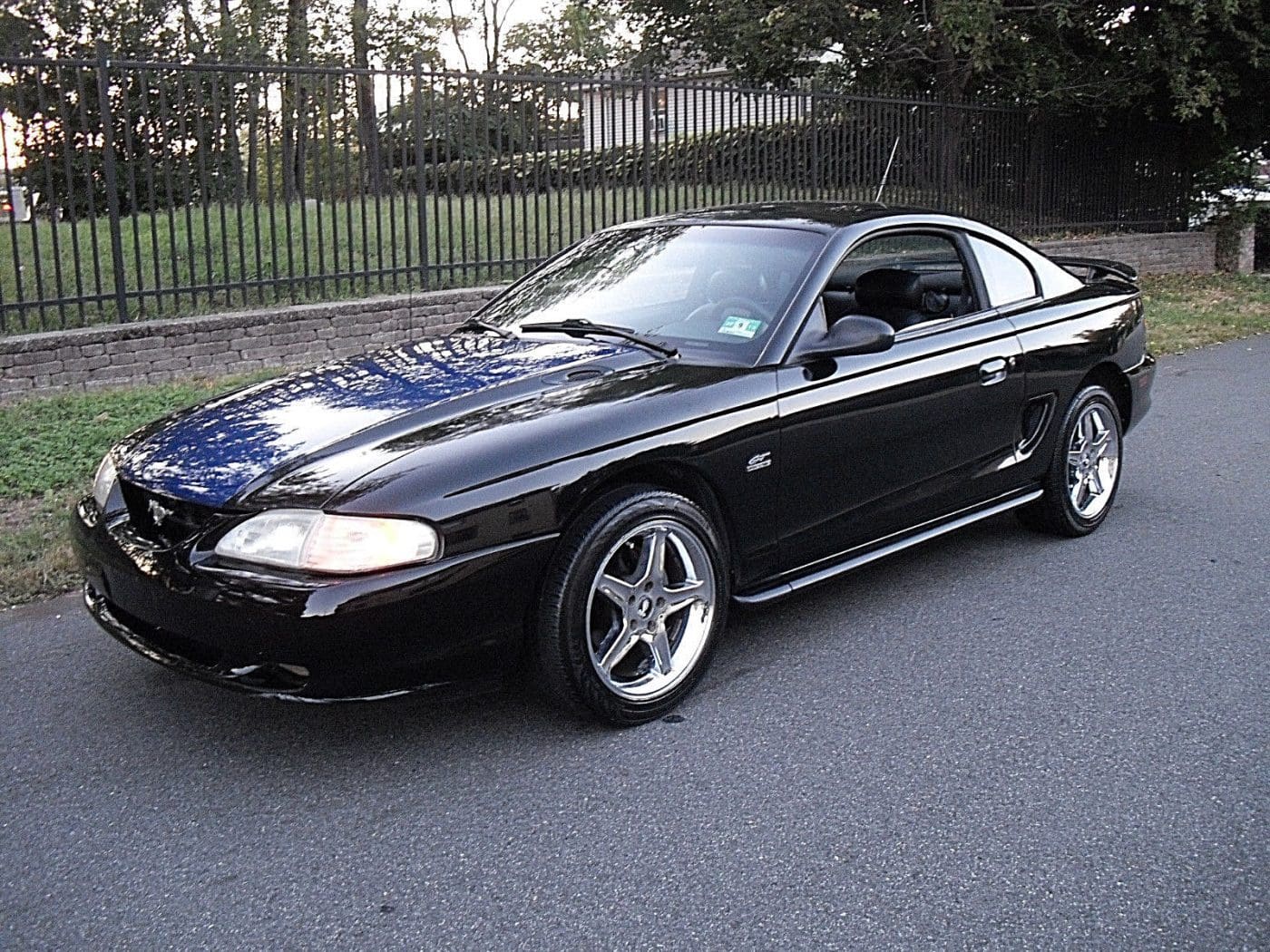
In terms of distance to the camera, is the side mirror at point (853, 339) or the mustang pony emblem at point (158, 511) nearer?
the mustang pony emblem at point (158, 511)

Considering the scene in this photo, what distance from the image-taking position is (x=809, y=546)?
4.40m

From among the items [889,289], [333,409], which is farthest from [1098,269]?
[333,409]

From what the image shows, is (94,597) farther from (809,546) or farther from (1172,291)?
(1172,291)

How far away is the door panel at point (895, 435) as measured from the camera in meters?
4.34

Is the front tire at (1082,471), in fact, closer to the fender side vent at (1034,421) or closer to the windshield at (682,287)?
the fender side vent at (1034,421)

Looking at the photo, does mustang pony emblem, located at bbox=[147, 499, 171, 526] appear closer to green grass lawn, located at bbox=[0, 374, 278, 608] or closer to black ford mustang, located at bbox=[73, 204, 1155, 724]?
black ford mustang, located at bbox=[73, 204, 1155, 724]

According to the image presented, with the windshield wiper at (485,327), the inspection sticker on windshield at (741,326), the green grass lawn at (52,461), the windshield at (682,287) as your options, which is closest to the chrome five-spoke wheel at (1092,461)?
the windshield at (682,287)

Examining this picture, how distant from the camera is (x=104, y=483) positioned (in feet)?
13.4

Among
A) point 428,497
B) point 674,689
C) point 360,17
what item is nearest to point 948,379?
point 674,689

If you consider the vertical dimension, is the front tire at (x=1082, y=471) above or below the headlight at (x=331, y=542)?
below

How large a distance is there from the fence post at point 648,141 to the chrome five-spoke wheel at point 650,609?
8603 mm

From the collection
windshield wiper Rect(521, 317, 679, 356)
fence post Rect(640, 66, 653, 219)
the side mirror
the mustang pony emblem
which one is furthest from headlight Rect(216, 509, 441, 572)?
fence post Rect(640, 66, 653, 219)

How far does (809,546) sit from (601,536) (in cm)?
100

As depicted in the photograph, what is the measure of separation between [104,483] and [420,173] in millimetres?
6961
